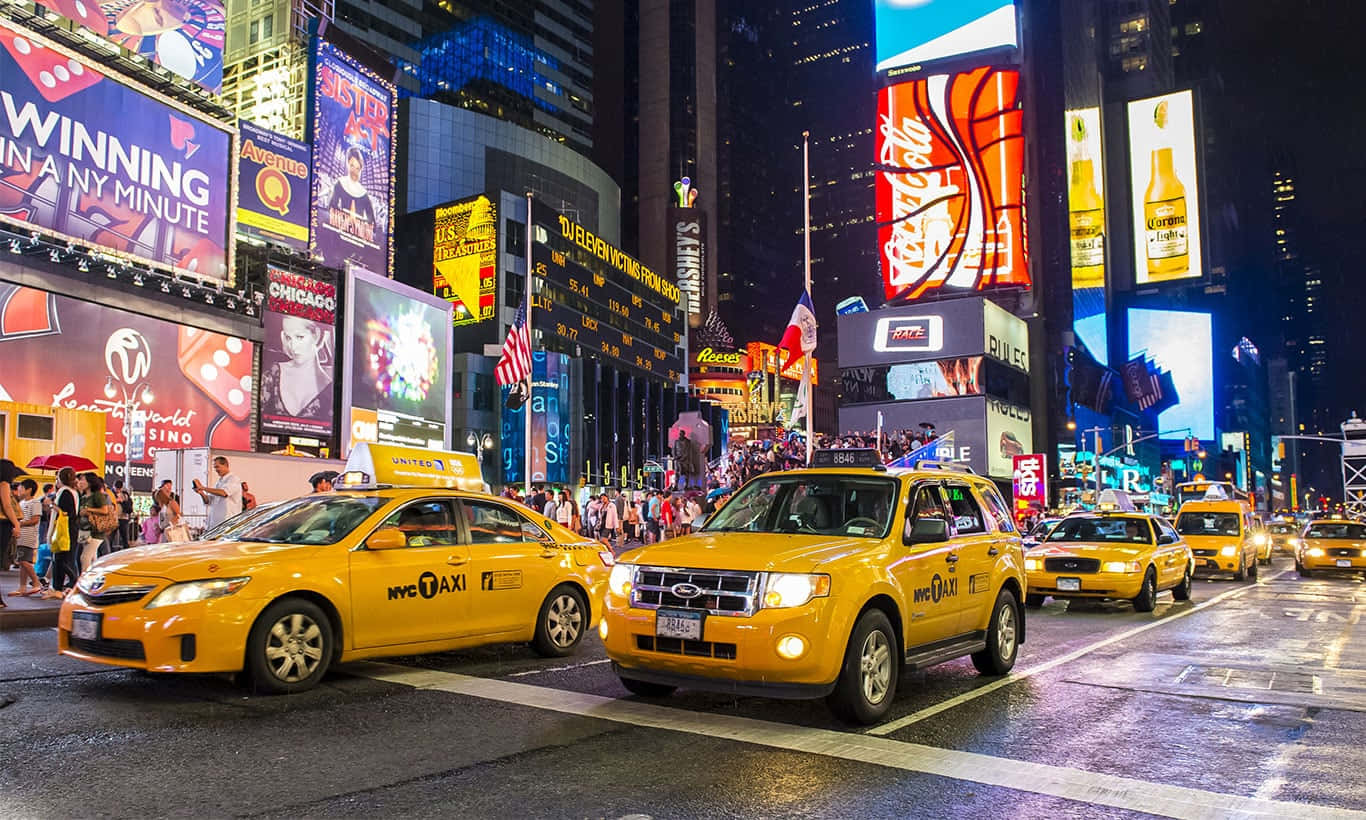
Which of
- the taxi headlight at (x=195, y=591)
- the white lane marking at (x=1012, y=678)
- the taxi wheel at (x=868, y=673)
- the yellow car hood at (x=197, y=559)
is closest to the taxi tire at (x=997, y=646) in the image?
the white lane marking at (x=1012, y=678)

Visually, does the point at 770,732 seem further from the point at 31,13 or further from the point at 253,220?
the point at 253,220

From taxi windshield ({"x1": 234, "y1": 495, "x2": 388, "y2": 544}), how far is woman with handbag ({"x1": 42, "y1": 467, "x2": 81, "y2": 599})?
6.58 m

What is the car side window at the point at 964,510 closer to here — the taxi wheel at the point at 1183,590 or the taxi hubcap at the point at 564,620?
the taxi hubcap at the point at 564,620

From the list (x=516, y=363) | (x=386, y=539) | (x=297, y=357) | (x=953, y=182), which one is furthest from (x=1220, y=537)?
(x=953, y=182)

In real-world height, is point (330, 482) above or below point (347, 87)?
below

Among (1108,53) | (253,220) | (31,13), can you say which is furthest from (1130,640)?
(1108,53)

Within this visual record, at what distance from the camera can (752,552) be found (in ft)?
21.7

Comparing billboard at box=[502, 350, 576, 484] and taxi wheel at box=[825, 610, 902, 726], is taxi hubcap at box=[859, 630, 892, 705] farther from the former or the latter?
billboard at box=[502, 350, 576, 484]

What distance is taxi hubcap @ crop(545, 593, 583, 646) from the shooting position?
9.35 m

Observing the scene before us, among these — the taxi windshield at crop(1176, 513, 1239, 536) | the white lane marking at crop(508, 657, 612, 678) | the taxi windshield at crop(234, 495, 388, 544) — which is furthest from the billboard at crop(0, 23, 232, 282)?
the taxi windshield at crop(1176, 513, 1239, 536)

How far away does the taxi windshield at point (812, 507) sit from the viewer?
7.45m

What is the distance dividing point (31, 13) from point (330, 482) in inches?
888

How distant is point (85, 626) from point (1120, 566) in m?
12.9

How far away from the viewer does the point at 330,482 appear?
1528 cm
